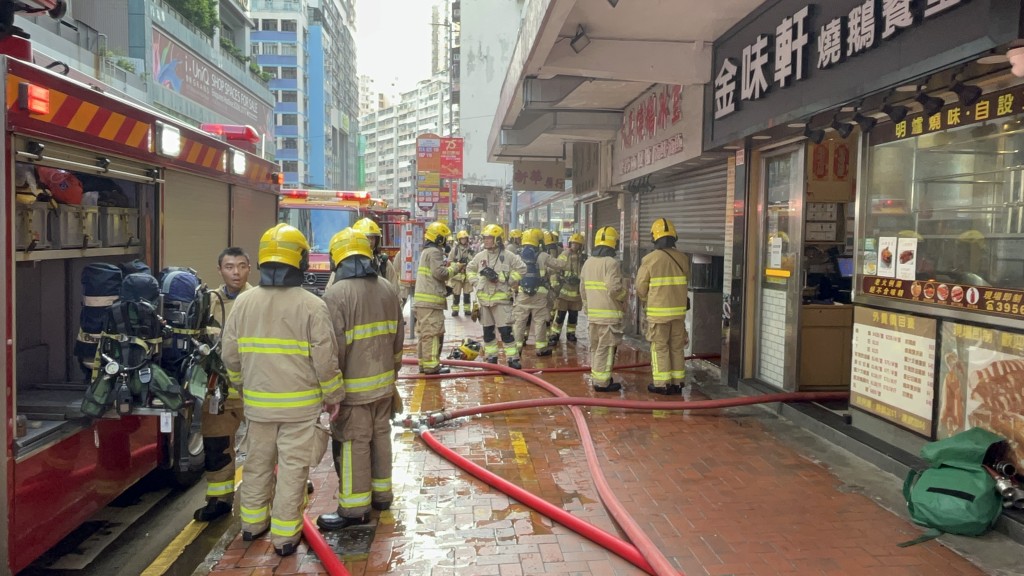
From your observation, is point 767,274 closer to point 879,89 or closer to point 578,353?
point 879,89

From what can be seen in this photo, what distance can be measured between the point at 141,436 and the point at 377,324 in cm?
165

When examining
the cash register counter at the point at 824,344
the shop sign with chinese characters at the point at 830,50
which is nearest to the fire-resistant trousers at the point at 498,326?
the shop sign with chinese characters at the point at 830,50

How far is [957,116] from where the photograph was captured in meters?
4.41

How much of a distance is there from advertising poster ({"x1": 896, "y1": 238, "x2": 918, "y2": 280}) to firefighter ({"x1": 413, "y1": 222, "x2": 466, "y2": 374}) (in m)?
4.86

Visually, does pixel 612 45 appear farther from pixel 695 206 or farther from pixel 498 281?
pixel 498 281

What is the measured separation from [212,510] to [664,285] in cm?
479

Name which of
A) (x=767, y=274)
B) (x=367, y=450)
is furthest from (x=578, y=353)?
(x=367, y=450)

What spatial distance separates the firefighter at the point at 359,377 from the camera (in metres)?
4.17

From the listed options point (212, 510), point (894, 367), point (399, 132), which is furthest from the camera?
point (399, 132)

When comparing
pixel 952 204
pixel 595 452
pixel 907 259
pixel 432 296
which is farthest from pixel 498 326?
pixel 952 204

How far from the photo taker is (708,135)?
298 inches

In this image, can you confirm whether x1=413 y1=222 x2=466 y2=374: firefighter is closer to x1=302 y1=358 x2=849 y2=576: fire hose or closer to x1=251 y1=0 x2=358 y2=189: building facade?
x1=302 y1=358 x2=849 y2=576: fire hose

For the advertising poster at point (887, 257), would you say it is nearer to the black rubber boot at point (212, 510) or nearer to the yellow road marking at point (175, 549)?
the black rubber boot at point (212, 510)

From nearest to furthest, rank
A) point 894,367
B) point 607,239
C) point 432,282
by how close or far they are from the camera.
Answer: point 894,367, point 607,239, point 432,282
